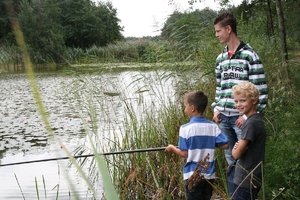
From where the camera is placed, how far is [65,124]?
927 centimetres

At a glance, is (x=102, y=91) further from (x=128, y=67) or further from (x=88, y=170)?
(x=88, y=170)

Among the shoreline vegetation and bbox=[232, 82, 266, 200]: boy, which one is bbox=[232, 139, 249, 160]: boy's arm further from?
the shoreline vegetation

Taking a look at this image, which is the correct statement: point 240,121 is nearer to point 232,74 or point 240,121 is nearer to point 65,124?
point 232,74

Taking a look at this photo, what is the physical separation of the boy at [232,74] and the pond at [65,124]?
922mm

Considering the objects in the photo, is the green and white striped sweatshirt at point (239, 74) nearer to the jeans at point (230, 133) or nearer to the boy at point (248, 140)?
the jeans at point (230, 133)

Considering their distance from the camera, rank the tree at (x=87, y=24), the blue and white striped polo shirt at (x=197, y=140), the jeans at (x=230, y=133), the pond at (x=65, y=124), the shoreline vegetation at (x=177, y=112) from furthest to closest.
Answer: the tree at (x=87, y=24) < the pond at (x=65, y=124) < the shoreline vegetation at (x=177, y=112) < the jeans at (x=230, y=133) < the blue and white striped polo shirt at (x=197, y=140)

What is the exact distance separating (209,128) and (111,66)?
9.96 feet

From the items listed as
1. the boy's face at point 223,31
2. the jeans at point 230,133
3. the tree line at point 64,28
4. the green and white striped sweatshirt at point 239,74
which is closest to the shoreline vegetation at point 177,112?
the jeans at point 230,133

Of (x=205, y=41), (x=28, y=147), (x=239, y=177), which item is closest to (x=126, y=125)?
(x=205, y=41)

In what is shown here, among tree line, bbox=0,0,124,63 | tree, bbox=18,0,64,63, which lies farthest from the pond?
tree, bbox=18,0,64,63

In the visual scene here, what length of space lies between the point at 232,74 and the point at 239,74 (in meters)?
0.05

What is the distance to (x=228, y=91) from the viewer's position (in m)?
2.86

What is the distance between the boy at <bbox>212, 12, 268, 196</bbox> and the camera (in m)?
2.75

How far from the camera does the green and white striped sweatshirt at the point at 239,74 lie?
275 cm
